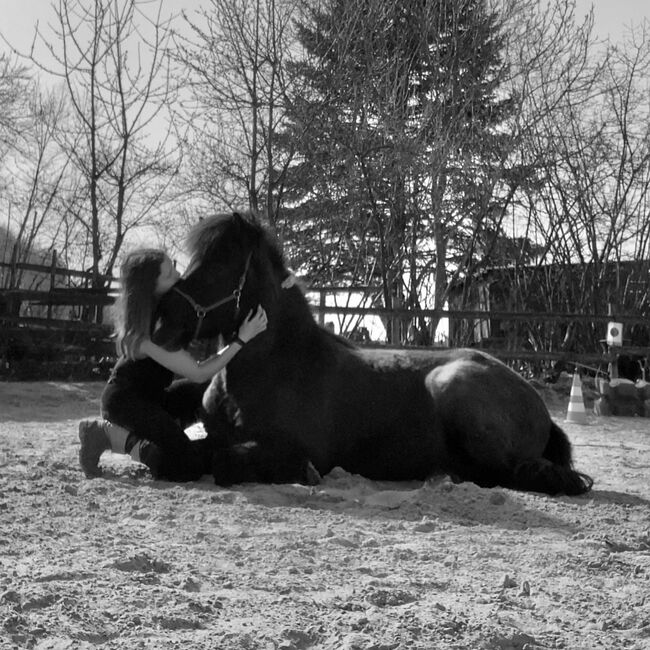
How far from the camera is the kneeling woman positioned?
456 centimetres

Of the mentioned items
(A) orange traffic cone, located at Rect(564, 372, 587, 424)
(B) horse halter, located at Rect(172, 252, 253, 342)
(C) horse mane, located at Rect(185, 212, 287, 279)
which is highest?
(C) horse mane, located at Rect(185, 212, 287, 279)

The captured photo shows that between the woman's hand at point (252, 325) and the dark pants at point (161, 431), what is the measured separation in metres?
0.61

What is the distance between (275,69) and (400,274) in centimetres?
465

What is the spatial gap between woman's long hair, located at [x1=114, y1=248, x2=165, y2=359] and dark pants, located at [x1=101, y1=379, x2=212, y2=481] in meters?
0.25

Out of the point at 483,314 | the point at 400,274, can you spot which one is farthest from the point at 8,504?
the point at 400,274

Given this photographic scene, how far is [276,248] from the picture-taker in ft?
16.5

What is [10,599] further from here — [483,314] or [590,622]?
[483,314]

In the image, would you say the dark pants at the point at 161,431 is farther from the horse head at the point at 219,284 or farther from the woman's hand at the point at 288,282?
the woman's hand at the point at 288,282

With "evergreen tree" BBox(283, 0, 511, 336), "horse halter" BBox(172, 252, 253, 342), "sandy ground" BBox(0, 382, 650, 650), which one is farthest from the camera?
"evergreen tree" BBox(283, 0, 511, 336)

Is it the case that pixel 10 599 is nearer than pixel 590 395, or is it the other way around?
pixel 10 599

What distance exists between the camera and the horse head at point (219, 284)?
179 inches

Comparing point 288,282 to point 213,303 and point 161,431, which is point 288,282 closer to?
point 213,303

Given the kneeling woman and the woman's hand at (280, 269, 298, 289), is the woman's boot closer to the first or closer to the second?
the kneeling woman

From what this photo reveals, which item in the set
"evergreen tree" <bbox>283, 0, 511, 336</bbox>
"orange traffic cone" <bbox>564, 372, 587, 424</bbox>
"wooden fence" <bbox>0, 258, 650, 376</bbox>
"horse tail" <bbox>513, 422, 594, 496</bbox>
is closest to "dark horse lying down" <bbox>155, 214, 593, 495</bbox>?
"horse tail" <bbox>513, 422, 594, 496</bbox>
